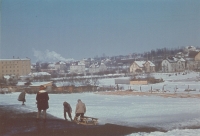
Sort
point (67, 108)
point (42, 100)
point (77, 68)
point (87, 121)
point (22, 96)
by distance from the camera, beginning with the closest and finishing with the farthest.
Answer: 1. point (42, 100)
2. point (87, 121)
3. point (67, 108)
4. point (22, 96)
5. point (77, 68)

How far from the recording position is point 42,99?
5609 mm

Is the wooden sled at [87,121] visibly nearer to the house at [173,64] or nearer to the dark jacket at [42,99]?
the dark jacket at [42,99]

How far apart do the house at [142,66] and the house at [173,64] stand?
0.75ft

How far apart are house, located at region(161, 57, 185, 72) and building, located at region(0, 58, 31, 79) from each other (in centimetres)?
257

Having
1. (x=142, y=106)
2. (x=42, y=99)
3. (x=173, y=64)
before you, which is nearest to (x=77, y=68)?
(x=42, y=99)

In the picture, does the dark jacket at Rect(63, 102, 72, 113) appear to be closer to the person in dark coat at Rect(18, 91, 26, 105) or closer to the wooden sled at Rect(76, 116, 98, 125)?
the wooden sled at Rect(76, 116, 98, 125)

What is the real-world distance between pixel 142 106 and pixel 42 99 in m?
1.84

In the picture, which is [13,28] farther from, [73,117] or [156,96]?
[156,96]

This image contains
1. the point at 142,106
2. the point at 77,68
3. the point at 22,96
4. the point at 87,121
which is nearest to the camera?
the point at 87,121

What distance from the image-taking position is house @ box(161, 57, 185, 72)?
243 inches

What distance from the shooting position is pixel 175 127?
5633mm

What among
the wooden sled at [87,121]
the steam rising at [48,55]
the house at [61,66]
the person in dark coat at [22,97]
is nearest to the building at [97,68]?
the house at [61,66]

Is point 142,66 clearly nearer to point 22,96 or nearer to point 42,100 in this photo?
point 42,100

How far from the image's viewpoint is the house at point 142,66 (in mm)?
6223
